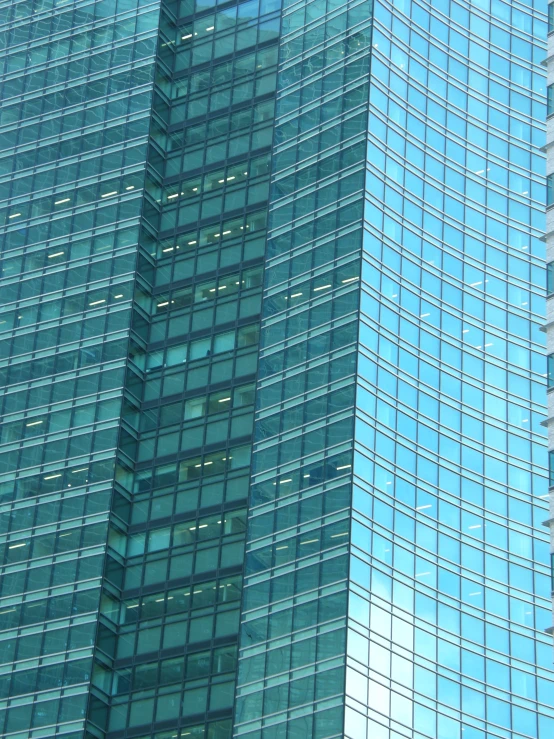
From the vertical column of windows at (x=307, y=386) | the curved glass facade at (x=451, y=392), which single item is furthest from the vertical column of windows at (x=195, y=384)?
the curved glass facade at (x=451, y=392)

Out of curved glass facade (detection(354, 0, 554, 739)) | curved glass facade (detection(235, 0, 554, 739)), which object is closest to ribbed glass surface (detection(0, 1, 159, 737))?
curved glass facade (detection(235, 0, 554, 739))

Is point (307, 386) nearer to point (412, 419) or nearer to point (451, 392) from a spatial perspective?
point (412, 419)

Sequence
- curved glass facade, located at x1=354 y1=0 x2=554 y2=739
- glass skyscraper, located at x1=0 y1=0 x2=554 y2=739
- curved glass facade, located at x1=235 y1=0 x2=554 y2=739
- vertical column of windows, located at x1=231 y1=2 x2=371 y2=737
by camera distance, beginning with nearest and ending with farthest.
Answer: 1. vertical column of windows, located at x1=231 y1=2 x2=371 y2=737
2. curved glass facade, located at x1=235 y1=0 x2=554 y2=739
3. curved glass facade, located at x1=354 y1=0 x2=554 y2=739
4. glass skyscraper, located at x1=0 y1=0 x2=554 y2=739

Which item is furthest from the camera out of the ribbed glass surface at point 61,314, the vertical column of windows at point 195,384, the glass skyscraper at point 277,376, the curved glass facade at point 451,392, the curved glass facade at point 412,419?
the ribbed glass surface at point 61,314

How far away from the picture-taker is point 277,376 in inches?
3440

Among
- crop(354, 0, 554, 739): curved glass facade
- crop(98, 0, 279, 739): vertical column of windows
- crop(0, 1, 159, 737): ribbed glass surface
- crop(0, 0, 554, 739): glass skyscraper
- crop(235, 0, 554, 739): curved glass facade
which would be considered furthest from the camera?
crop(0, 1, 159, 737): ribbed glass surface

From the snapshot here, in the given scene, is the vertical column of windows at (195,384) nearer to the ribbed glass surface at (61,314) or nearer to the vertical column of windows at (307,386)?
the ribbed glass surface at (61,314)

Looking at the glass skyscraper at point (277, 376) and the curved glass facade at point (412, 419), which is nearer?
the curved glass facade at point (412, 419)

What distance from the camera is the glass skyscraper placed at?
268 feet

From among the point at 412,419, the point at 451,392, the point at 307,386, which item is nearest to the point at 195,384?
the point at 307,386

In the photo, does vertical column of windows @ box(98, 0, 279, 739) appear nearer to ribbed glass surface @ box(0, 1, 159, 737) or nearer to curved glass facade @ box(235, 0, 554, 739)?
ribbed glass surface @ box(0, 1, 159, 737)

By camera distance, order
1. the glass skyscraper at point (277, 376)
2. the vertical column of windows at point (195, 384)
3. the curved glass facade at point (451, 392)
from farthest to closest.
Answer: the vertical column of windows at point (195, 384), the glass skyscraper at point (277, 376), the curved glass facade at point (451, 392)

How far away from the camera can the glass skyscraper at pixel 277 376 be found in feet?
268

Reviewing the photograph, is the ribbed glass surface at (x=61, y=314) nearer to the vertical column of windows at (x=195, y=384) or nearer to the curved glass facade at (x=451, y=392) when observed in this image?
the vertical column of windows at (x=195, y=384)
